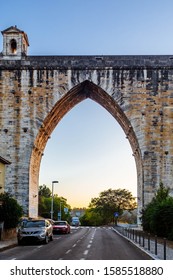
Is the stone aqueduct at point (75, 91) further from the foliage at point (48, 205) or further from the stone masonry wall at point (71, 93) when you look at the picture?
the foliage at point (48, 205)

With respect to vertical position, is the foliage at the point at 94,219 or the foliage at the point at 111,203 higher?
the foliage at the point at 111,203

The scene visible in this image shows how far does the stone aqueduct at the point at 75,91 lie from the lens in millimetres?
39188

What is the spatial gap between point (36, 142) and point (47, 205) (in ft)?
266

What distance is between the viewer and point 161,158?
38938mm

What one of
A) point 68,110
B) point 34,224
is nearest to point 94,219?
point 68,110

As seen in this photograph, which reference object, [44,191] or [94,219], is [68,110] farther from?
[44,191]

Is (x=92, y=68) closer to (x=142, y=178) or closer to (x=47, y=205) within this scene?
(x=142, y=178)

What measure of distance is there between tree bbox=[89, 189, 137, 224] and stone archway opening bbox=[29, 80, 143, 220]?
55.9 m

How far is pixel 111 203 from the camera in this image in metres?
99.1

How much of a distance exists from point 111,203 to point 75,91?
61.2 metres

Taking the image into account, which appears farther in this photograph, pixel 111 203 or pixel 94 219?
pixel 94 219

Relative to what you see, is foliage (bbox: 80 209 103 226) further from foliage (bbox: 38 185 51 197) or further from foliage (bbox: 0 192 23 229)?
foliage (bbox: 0 192 23 229)

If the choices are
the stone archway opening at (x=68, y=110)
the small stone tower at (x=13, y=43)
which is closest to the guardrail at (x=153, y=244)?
the stone archway opening at (x=68, y=110)

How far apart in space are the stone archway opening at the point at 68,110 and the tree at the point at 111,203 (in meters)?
55.9
